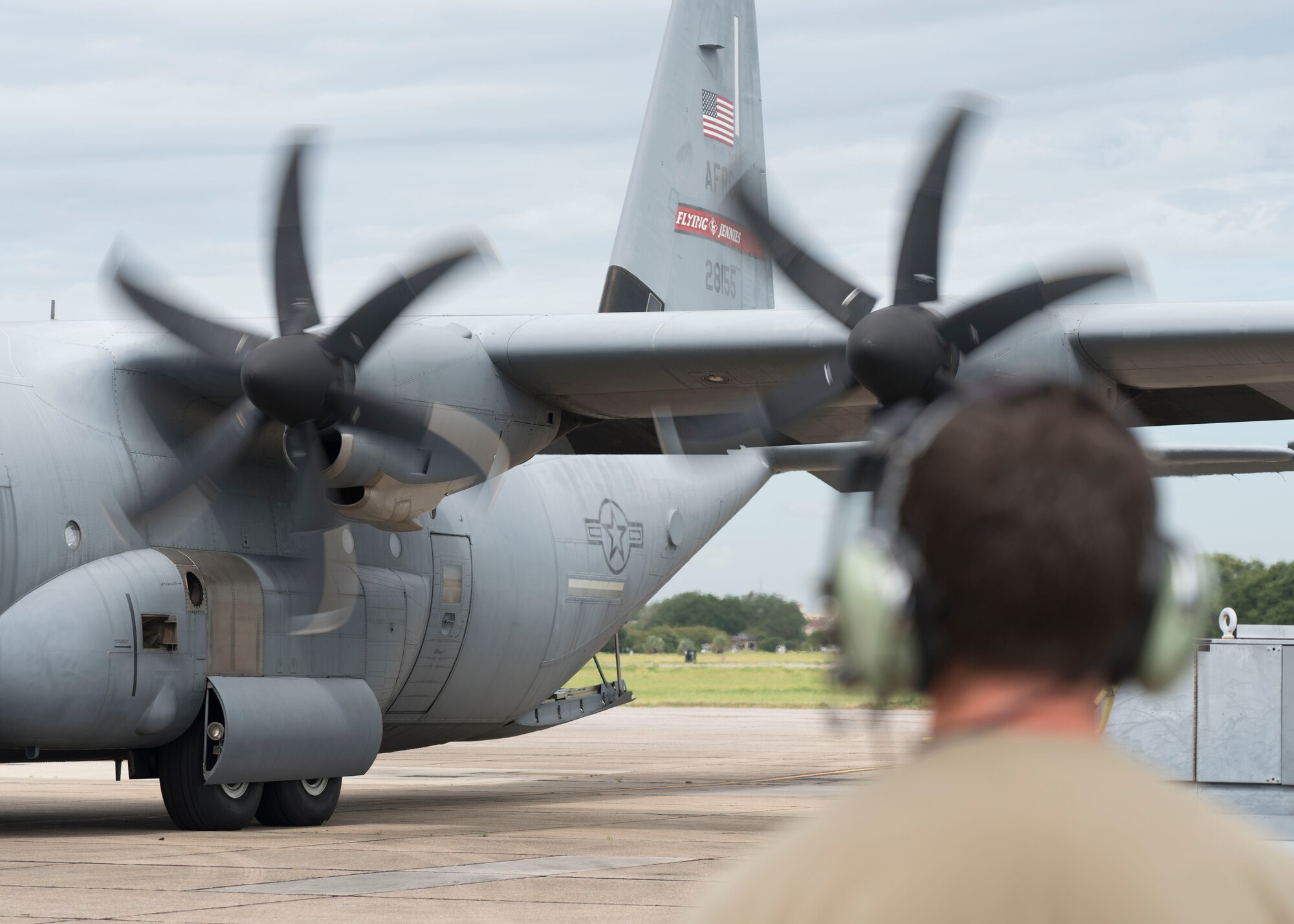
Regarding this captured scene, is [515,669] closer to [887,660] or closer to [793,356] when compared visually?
[793,356]

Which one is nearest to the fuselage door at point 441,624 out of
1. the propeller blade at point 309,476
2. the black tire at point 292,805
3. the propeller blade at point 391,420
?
the black tire at point 292,805

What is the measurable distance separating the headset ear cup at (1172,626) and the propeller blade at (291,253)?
12811mm

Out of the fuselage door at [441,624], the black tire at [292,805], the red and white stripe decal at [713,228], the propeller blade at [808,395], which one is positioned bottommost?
the black tire at [292,805]

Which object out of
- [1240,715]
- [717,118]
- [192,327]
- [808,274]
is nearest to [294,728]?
[192,327]

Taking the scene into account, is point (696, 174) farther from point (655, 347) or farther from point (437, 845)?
point (437, 845)

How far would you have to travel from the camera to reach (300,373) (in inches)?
522

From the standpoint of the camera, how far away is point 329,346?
44.6 feet

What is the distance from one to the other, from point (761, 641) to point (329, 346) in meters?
153

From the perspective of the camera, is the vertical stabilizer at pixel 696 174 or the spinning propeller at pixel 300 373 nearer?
the spinning propeller at pixel 300 373

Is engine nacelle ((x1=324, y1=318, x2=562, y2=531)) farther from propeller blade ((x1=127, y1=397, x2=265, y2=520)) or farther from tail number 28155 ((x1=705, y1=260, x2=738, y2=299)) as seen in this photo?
tail number 28155 ((x1=705, y1=260, x2=738, y2=299))

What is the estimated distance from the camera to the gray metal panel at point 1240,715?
1431 centimetres

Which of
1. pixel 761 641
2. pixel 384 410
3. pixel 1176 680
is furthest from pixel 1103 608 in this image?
pixel 761 641

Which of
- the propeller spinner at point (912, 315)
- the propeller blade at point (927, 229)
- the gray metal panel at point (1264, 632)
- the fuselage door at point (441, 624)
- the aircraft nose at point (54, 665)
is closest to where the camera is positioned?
the aircraft nose at point (54, 665)

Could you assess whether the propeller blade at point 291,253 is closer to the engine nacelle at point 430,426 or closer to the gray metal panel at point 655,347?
the engine nacelle at point 430,426
